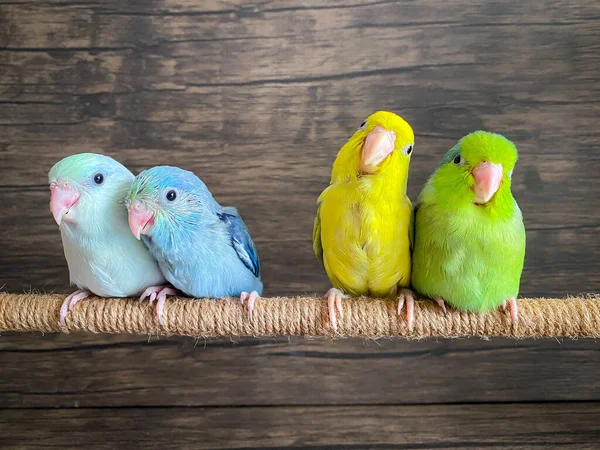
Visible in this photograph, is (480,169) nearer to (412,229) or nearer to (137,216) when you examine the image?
(412,229)

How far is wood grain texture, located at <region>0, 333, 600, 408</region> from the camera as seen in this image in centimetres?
190

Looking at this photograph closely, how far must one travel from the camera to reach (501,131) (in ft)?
5.98

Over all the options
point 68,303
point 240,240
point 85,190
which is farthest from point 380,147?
point 68,303

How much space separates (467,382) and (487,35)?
4.20 ft

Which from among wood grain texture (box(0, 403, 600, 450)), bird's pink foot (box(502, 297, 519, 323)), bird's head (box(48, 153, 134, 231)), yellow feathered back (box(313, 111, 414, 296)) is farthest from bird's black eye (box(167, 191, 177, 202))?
wood grain texture (box(0, 403, 600, 450))

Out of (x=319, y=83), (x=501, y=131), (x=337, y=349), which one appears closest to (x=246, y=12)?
(x=319, y=83)

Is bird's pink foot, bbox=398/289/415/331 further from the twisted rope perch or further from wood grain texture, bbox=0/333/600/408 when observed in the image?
wood grain texture, bbox=0/333/600/408

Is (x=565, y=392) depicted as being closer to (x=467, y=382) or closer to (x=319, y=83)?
(x=467, y=382)

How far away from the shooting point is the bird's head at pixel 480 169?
1134 millimetres

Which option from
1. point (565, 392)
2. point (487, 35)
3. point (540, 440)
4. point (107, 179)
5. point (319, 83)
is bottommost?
point (540, 440)

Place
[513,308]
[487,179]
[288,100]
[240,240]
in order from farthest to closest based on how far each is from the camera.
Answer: [288,100]
[240,240]
[513,308]
[487,179]

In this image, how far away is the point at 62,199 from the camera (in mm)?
1215

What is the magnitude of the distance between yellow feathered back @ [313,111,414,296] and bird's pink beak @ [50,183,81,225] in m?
0.62

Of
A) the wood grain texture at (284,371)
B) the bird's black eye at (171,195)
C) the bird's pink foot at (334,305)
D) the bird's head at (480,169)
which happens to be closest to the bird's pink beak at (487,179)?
the bird's head at (480,169)
